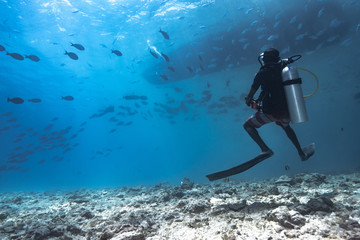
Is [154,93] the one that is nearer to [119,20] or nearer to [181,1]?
[119,20]

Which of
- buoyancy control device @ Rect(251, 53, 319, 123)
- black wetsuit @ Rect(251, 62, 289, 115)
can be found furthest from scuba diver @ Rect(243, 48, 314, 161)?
buoyancy control device @ Rect(251, 53, 319, 123)

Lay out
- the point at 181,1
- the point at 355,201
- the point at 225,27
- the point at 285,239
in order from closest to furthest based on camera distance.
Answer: the point at 285,239
the point at 355,201
the point at 181,1
the point at 225,27

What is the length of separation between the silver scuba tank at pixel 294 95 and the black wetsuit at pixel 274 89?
138mm

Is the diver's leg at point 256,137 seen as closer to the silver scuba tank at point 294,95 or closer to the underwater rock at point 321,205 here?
the silver scuba tank at point 294,95

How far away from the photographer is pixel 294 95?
3121 millimetres

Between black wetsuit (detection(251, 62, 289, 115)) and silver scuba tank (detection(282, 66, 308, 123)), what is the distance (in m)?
0.14

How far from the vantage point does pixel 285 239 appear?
2.09 meters

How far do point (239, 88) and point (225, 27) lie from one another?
13.3 meters

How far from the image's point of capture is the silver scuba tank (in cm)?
308

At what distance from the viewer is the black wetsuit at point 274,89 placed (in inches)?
129

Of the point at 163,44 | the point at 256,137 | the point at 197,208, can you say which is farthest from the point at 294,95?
the point at 163,44

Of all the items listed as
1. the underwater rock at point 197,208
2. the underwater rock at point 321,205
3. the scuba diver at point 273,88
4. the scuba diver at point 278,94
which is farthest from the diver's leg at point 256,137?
the underwater rock at point 197,208

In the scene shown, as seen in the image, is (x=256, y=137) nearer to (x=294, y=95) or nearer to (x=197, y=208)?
(x=294, y=95)

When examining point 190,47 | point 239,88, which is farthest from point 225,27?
point 239,88
